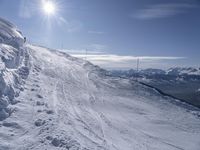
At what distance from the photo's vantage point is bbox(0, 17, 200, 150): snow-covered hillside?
22891 mm

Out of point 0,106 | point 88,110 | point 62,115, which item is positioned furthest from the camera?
point 88,110

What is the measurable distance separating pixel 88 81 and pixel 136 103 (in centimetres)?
1124

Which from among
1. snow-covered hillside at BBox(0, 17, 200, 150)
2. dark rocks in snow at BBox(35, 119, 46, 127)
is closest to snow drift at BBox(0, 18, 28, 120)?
snow-covered hillside at BBox(0, 17, 200, 150)

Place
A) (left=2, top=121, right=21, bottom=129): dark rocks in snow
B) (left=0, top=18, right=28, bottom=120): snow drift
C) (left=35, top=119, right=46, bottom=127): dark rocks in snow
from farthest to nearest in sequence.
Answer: (left=0, top=18, right=28, bottom=120): snow drift, (left=35, top=119, right=46, bottom=127): dark rocks in snow, (left=2, top=121, right=21, bottom=129): dark rocks in snow

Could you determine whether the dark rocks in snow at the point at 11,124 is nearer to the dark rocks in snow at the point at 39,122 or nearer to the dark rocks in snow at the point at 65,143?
the dark rocks in snow at the point at 39,122

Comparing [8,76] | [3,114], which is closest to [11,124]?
[3,114]

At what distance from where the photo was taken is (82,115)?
31.2m

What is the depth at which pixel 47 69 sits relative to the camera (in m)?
51.5

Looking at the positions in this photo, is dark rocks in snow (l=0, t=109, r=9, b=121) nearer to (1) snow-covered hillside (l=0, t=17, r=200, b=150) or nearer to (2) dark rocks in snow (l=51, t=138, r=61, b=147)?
(1) snow-covered hillside (l=0, t=17, r=200, b=150)

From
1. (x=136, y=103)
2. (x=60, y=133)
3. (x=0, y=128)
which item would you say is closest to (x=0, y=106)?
(x=0, y=128)

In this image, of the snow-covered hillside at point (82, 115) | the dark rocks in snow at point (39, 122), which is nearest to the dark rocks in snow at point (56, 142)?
the snow-covered hillside at point (82, 115)

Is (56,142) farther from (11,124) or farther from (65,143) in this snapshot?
(11,124)

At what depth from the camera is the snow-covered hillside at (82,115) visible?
22.9 meters

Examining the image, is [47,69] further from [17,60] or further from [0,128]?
[0,128]
